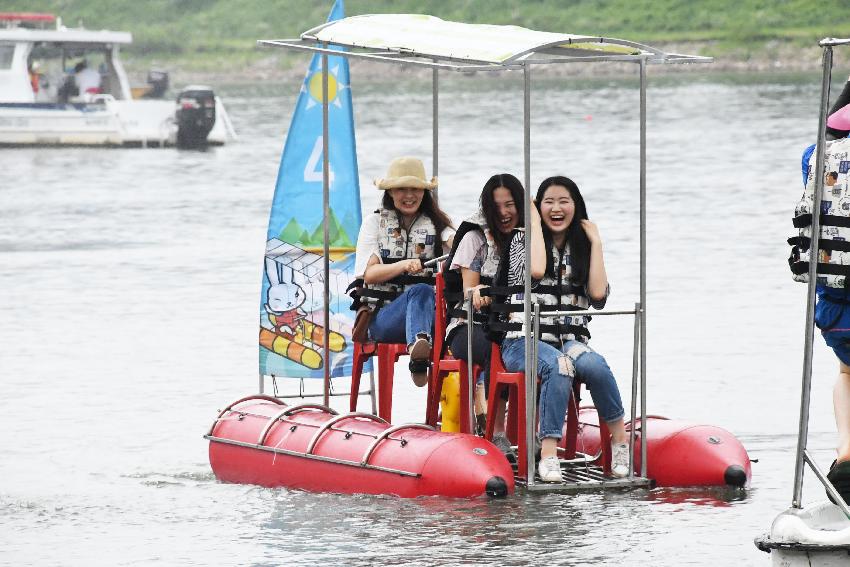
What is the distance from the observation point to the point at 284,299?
1186cm

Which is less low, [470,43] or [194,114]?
[470,43]

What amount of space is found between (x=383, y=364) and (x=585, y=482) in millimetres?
1731

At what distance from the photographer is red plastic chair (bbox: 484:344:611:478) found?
9.55 meters

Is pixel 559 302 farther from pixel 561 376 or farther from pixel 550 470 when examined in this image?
pixel 550 470

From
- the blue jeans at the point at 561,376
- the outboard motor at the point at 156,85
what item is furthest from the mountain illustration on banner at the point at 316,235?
the outboard motor at the point at 156,85

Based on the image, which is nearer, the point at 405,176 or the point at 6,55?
the point at 405,176

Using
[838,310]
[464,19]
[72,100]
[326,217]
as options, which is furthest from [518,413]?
[464,19]

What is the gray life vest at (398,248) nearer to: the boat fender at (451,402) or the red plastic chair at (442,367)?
the red plastic chair at (442,367)

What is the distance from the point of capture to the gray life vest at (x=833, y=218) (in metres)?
7.63

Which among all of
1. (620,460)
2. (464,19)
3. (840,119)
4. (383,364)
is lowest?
(620,460)

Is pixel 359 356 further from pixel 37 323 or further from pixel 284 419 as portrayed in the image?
pixel 37 323

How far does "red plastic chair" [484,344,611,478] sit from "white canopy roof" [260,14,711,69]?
1.46 m

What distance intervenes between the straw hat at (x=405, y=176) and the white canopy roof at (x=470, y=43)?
55 cm

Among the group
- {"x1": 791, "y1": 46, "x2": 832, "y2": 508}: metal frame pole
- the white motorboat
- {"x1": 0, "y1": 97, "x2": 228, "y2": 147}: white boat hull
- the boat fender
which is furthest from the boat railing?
{"x1": 0, "y1": 97, "x2": 228, "y2": 147}: white boat hull
